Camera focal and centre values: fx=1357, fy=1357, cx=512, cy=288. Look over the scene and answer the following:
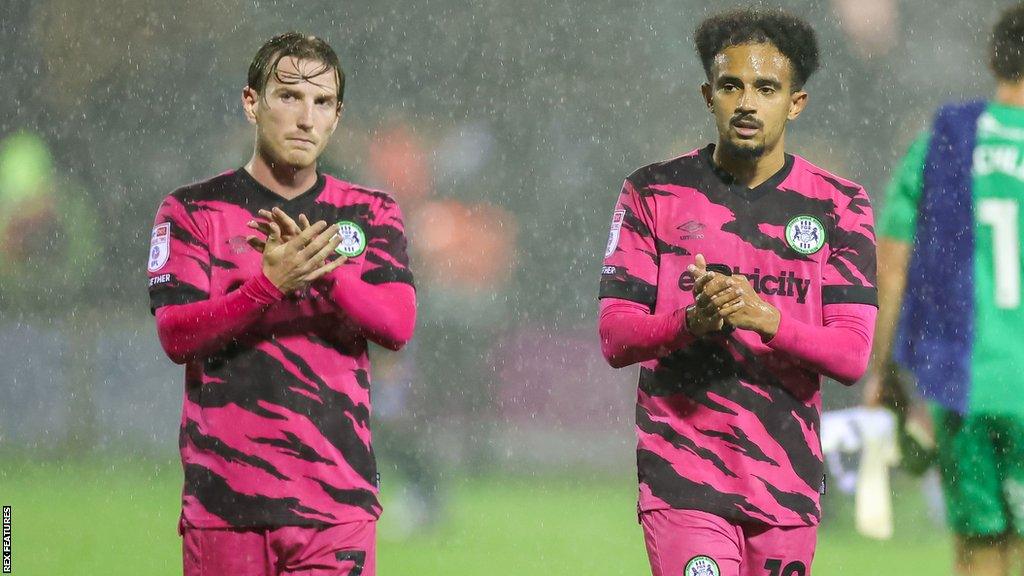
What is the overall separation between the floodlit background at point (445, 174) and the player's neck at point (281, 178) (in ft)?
6.76

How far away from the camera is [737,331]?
7.80ft

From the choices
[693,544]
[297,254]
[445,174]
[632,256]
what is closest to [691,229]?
[632,256]

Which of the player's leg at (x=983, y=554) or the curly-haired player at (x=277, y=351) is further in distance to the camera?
the player's leg at (x=983, y=554)

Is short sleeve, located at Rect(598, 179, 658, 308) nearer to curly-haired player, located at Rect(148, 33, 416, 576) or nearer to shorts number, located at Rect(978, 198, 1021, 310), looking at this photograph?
curly-haired player, located at Rect(148, 33, 416, 576)

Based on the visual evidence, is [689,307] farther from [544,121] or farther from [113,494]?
[113,494]

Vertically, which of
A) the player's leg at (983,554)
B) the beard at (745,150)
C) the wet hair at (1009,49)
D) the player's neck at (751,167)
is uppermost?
the wet hair at (1009,49)

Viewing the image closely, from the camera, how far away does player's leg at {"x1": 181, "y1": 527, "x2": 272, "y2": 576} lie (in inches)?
92.7

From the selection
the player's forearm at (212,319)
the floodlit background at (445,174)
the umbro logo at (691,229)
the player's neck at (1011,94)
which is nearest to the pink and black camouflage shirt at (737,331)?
the umbro logo at (691,229)

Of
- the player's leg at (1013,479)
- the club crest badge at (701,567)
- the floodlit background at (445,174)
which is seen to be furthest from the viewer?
the floodlit background at (445,174)

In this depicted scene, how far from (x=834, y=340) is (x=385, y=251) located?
2.69 feet

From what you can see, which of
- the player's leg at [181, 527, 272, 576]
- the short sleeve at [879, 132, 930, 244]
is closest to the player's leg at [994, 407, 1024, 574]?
the short sleeve at [879, 132, 930, 244]

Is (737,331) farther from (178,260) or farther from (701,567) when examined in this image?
(178,260)

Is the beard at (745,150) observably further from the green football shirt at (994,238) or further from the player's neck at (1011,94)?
the player's neck at (1011,94)

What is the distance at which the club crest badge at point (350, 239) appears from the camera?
8.12ft
